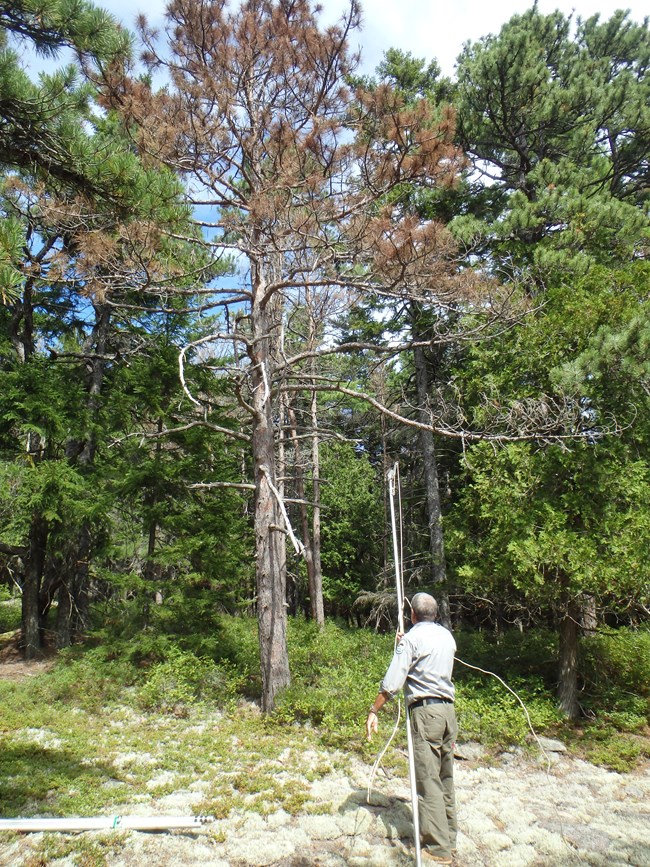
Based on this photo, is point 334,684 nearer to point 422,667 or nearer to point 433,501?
point 422,667

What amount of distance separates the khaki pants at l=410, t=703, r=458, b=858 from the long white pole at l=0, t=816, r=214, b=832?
1.55 metres

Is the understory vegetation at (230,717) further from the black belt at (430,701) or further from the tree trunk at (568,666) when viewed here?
the black belt at (430,701)

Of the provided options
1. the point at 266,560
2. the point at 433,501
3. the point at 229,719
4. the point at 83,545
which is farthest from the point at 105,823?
the point at 433,501

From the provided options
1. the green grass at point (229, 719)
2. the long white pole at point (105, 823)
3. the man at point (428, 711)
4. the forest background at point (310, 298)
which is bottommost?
the green grass at point (229, 719)

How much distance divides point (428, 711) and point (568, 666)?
4.74 m

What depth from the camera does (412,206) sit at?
1199 centimetres

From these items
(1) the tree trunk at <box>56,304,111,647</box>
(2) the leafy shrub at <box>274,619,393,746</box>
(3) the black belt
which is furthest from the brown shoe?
(1) the tree trunk at <box>56,304,111,647</box>

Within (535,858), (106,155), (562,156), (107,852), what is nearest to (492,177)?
(562,156)

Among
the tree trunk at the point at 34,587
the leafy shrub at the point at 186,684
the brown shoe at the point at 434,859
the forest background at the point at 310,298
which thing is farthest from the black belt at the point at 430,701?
the tree trunk at the point at 34,587

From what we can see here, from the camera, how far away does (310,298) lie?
39.7 feet

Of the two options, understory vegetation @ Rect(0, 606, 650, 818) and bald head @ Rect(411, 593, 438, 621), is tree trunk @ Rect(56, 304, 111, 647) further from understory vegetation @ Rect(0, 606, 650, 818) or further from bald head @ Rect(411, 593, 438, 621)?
bald head @ Rect(411, 593, 438, 621)

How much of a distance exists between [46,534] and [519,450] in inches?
370

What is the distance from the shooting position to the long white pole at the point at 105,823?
3.52 metres

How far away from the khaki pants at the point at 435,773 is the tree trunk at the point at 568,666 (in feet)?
13.7
